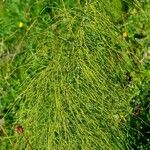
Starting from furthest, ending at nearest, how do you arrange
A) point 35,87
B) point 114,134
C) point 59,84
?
point 114,134
point 35,87
point 59,84

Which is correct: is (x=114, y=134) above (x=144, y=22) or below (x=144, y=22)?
below

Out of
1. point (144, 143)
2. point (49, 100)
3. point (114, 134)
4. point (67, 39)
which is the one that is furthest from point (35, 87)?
point (144, 143)

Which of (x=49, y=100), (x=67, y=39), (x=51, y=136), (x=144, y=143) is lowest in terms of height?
(x=144, y=143)

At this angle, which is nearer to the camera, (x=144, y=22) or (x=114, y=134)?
(x=114, y=134)

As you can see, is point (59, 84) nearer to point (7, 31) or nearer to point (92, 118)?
point (92, 118)

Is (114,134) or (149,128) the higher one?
(114,134)

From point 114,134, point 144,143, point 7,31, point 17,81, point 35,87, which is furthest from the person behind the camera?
point 7,31

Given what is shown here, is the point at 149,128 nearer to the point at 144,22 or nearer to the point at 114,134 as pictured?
the point at 114,134

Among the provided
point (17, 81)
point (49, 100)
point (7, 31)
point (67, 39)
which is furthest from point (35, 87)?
point (7, 31)

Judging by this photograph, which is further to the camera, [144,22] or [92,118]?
[144,22]
